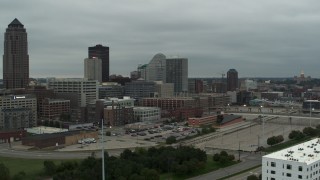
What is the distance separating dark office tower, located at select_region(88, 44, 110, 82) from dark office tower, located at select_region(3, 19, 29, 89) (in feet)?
150

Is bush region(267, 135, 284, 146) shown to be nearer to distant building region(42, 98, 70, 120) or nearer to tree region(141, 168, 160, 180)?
tree region(141, 168, 160, 180)

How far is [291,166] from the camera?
25062 mm

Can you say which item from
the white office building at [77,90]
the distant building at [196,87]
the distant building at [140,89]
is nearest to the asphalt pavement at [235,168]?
the white office building at [77,90]

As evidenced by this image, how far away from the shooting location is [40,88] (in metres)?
90.6

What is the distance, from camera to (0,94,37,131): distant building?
213 ft

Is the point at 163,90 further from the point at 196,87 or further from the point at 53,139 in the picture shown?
the point at 53,139

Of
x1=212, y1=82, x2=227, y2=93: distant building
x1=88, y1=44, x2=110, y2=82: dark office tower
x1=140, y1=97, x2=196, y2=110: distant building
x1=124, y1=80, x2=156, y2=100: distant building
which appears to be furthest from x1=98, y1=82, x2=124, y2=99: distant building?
x1=212, y1=82, x2=227, y2=93: distant building

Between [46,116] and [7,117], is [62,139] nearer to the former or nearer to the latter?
[7,117]

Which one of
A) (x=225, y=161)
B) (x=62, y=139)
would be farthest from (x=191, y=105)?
(x=225, y=161)

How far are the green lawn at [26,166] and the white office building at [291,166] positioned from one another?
18.3m

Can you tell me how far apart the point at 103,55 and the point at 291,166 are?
5309 inches

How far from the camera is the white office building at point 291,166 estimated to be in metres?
24.8

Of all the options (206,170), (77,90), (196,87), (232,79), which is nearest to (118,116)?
(77,90)

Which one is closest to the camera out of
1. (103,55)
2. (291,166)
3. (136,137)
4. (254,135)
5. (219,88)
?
(291,166)
